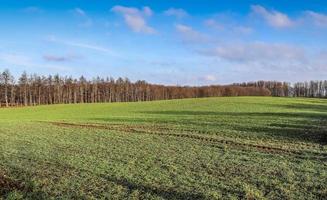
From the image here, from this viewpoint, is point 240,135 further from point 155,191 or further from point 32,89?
point 32,89

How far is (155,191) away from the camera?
15.5 m

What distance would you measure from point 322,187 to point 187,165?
6796 mm

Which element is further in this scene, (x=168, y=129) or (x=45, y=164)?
(x=168, y=129)

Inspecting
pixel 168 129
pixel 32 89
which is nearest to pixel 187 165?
pixel 168 129

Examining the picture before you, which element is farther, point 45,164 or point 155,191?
point 45,164

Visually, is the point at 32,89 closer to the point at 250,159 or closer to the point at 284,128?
the point at 284,128

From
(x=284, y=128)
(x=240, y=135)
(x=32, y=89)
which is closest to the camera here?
(x=240, y=135)

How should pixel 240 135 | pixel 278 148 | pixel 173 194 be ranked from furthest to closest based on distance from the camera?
1. pixel 240 135
2. pixel 278 148
3. pixel 173 194

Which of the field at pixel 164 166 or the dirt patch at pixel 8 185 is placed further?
the dirt patch at pixel 8 185

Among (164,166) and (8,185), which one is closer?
(8,185)

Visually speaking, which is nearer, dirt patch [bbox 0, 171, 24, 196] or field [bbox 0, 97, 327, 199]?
field [bbox 0, 97, 327, 199]

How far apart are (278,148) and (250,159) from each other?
5.34 meters

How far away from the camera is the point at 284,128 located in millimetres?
39375

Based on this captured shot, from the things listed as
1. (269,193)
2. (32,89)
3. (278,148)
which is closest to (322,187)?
(269,193)
